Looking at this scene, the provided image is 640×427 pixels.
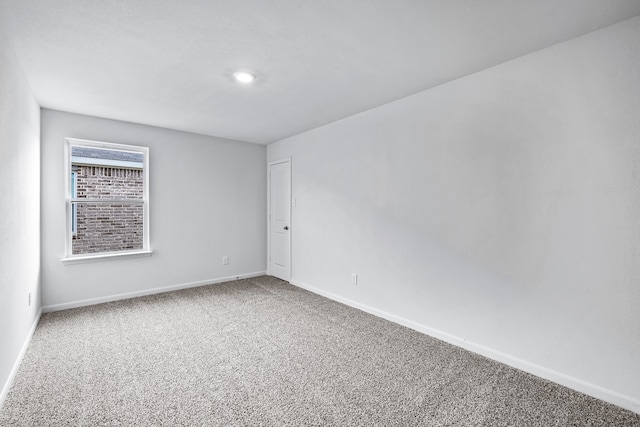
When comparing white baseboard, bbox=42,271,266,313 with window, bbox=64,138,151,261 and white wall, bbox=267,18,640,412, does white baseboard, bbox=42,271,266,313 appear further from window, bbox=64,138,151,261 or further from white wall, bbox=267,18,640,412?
white wall, bbox=267,18,640,412

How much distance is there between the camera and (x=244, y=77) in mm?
2689

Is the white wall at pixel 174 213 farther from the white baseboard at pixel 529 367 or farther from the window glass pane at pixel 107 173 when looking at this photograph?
the white baseboard at pixel 529 367

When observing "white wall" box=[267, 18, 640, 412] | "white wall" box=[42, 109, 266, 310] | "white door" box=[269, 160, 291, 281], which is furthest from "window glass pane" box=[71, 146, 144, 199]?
"white wall" box=[267, 18, 640, 412]

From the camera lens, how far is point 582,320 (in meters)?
2.08

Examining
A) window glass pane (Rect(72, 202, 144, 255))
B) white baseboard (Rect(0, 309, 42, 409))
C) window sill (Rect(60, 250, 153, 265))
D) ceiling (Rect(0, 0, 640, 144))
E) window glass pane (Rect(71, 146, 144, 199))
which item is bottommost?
white baseboard (Rect(0, 309, 42, 409))

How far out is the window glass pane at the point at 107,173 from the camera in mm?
4117

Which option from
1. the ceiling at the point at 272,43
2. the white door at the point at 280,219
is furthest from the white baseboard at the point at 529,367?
the ceiling at the point at 272,43

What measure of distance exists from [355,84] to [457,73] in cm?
87

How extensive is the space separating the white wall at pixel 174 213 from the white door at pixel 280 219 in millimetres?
193

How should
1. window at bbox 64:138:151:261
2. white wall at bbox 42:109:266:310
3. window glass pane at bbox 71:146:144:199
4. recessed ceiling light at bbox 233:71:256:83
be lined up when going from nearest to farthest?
recessed ceiling light at bbox 233:71:256:83, white wall at bbox 42:109:266:310, window at bbox 64:138:151:261, window glass pane at bbox 71:146:144:199

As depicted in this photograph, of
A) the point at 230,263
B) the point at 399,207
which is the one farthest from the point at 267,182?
the point at 399,207

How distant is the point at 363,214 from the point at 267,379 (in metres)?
2.08

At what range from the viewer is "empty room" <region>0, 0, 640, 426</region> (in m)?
1.88

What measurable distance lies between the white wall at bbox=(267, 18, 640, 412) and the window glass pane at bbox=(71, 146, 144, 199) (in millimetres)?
3222
